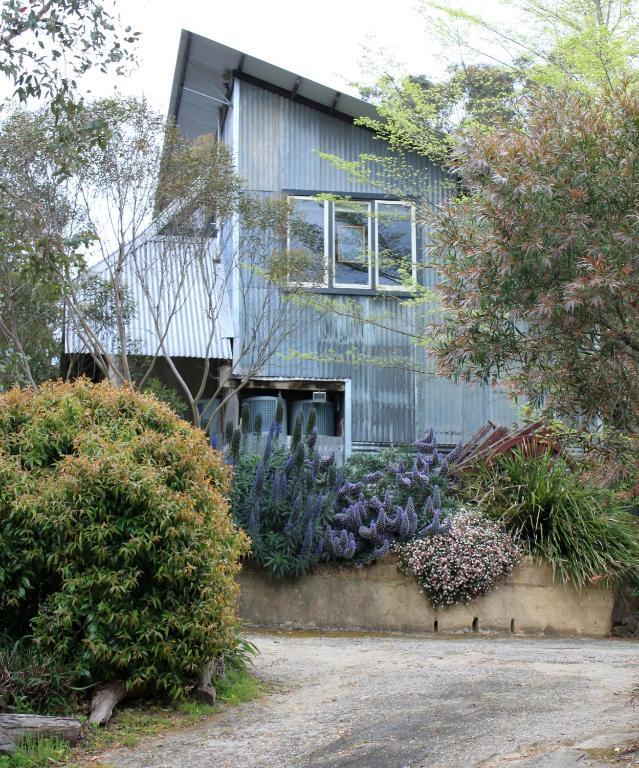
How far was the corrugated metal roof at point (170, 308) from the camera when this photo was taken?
14367 millimetres

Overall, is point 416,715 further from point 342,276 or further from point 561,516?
point 342,276

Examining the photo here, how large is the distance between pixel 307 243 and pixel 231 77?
143 inches

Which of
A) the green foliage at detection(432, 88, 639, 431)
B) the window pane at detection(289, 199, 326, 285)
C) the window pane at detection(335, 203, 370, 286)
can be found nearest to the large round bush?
the green foliage at detection(432, 88, 639, 431)

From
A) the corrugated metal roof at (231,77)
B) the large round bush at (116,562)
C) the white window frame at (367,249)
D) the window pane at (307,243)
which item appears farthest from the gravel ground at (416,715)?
the corrugated metal roof at (231,77)

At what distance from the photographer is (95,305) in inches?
571

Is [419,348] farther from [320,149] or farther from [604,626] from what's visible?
[604,626]

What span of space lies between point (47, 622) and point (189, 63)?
12.4 m

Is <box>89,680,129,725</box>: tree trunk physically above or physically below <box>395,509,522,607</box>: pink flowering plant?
below

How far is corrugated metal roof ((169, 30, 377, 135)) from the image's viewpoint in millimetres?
16375

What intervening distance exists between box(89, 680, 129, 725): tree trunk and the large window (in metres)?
9.79

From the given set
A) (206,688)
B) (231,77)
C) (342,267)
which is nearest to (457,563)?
(206,688)

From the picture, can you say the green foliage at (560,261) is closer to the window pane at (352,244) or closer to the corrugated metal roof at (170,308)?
the corrugated metal roof at (170,308)

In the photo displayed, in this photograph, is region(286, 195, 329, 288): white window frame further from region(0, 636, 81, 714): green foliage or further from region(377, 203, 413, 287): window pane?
region(0, 636, 81, 714): green foliage

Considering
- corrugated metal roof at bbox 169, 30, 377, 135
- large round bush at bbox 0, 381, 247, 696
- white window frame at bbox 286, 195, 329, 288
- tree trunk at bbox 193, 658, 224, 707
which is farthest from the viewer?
corrugated metal roof at bbox 169, 30, 377, 135
